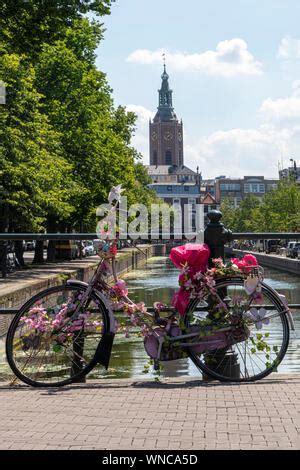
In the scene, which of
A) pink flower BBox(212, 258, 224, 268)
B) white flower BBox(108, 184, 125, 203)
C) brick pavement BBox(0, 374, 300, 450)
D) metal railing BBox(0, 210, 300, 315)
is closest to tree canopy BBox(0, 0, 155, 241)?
metal railing BBox(0, 210, 300, 315)

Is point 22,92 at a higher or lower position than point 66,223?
higher

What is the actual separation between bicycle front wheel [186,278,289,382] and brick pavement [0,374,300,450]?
0.49 ft

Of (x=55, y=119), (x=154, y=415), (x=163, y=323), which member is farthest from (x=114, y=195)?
(x=55, y=119)

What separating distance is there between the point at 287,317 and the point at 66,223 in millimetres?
37328

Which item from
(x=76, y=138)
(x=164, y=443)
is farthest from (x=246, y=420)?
(x=76, y=138)

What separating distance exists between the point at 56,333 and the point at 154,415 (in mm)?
1439

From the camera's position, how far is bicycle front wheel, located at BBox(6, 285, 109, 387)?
18.3 ft

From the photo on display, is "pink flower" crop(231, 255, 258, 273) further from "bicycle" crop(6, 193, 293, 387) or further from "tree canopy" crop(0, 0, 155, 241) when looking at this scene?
"tree canopy" crop(0, 0, 155, 241)

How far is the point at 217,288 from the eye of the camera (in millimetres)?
5676

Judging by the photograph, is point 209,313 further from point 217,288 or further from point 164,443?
point 164,443

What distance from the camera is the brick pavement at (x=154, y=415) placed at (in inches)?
151

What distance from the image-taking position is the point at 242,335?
566 centimetres
